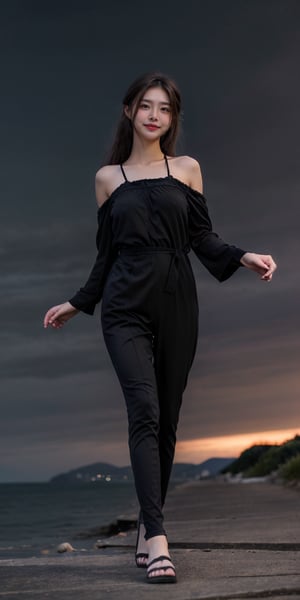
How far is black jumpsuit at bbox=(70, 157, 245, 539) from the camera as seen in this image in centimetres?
347

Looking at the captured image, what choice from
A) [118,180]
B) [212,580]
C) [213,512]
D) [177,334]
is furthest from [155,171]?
[213,512]

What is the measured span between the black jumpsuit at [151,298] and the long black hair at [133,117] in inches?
11.2

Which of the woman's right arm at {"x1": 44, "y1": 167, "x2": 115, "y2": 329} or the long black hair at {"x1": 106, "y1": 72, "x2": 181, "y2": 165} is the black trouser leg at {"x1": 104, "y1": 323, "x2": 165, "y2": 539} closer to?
the woman's right arm at {"x1": 44, "y1": 167, "x2": 115, "y2": 329}

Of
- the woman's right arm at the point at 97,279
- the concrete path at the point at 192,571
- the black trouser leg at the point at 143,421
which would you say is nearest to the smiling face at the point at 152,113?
the woman's right arm at the point at 97,279

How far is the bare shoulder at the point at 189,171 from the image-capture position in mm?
3982

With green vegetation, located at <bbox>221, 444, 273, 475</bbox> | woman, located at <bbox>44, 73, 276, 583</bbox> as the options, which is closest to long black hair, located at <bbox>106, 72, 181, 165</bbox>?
woman, located at <bbox>44, 73, 276, 583</bbox>

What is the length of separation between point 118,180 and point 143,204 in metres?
0.26

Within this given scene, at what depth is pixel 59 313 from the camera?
4.02m

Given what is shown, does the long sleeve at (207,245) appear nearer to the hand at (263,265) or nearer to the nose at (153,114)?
the hand at (263,265)

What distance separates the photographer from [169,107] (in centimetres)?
400

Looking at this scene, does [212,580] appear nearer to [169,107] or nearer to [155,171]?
[155,171]

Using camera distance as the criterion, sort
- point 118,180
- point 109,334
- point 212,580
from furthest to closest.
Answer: point 118,180, point 109,334, point 212,580

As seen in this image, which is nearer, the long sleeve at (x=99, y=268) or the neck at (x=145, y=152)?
the long sleeve at (x=99, y=268)

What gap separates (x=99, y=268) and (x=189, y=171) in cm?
61
